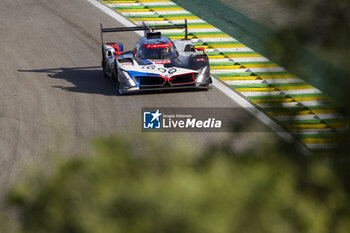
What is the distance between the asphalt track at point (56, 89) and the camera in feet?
36.4

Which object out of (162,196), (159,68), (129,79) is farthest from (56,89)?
(162,196)

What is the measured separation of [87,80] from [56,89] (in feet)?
3.48

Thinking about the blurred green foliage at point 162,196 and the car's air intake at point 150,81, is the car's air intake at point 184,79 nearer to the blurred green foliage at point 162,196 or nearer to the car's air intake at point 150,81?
the car's air intake at point 150,81

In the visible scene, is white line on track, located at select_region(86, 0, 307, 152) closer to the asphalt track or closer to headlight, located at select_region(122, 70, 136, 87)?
the asphalt track

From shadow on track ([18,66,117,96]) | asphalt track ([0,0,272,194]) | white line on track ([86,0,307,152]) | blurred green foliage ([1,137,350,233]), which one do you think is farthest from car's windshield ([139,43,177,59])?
blurred green foliage ([1,137,350,233])

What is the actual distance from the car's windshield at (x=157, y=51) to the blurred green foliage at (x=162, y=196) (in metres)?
11.2

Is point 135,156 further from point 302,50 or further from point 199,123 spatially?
point 199,123

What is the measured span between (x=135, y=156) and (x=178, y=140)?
222mm

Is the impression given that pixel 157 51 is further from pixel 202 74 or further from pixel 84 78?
pixel 84 78

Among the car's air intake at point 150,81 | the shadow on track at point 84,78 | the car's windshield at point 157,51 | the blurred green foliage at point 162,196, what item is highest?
the blurred green foliage at point 162,196

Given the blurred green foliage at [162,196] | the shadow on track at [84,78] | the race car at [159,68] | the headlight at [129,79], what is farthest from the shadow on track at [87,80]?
the blurred green foliage at [162,196]

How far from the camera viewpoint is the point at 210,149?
2.78 meters

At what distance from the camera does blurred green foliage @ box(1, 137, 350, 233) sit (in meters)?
2.30

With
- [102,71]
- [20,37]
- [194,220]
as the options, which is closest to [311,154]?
[194,220]
